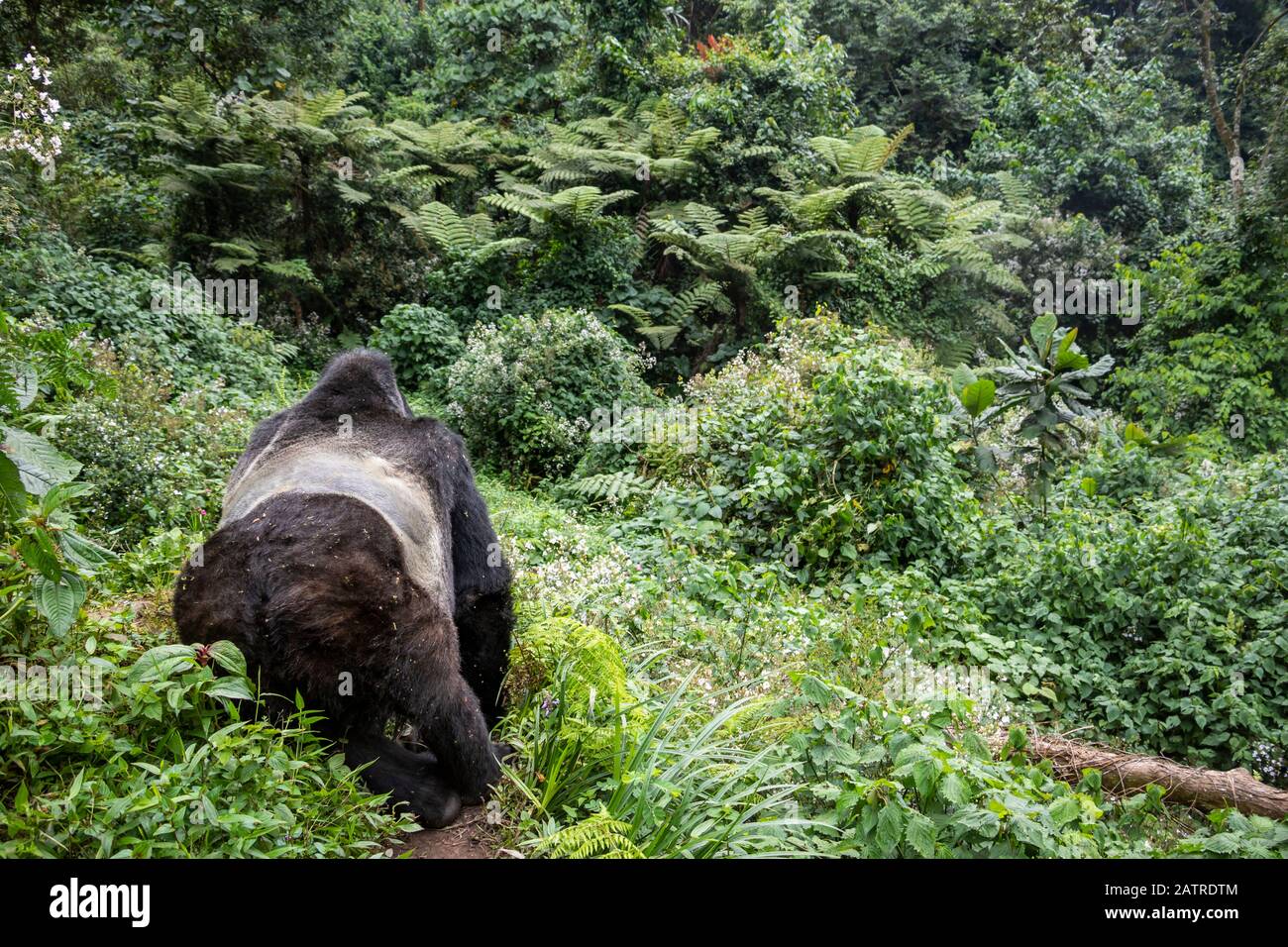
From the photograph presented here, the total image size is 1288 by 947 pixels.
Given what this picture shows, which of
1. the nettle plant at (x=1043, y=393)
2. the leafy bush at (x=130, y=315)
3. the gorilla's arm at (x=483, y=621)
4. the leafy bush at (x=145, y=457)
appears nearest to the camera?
the gorilla's arm at (x=483, y=621)

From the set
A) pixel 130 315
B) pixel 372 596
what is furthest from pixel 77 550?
pixel 130 315

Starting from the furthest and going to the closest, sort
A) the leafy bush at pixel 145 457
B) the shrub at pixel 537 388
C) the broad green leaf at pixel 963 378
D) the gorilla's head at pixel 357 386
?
1. the shrub at pixel 537 388
2. the broad green leaf at pixel 963 378
3. the leafy bush at pixel 145 457
4. the gorilla's head at pixel 357 386

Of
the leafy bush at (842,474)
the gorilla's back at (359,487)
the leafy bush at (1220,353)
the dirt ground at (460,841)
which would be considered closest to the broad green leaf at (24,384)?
the gorilla's back at (359,487)

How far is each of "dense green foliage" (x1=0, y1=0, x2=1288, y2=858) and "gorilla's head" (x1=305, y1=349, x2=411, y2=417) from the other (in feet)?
3.42

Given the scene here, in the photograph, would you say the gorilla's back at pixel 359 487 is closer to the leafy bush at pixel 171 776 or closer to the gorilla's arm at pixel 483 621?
the gorilla's arm at pixel 483 621

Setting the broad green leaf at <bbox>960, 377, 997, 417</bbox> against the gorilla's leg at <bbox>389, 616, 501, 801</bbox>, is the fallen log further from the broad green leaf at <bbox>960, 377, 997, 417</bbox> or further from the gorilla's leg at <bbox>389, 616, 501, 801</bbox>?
the broad green leaf at <bbox>960, 377, 997, 417</bbox>

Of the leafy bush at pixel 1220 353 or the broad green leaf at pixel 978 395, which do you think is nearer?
the broad green leaf at pixel 978 395

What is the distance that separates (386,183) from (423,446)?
34.4 feet

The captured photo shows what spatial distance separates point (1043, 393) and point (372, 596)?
6.43 meters

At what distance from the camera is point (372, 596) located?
3.12 m

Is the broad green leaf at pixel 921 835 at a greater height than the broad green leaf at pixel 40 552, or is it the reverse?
the broad green leaf at pixel 40 552

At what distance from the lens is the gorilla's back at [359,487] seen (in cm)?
341

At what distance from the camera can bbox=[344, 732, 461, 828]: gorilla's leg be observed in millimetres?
3443

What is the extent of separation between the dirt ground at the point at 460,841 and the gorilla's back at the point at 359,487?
0.87 metres
